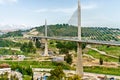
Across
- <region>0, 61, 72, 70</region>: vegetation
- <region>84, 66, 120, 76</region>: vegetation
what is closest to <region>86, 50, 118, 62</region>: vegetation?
<region>84, 66, 120, 76</region>: vegetation

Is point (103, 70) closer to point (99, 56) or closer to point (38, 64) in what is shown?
point (38, 64)

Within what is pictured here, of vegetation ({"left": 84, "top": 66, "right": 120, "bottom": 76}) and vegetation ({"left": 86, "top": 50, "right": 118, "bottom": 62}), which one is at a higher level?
vegetation ({"left": 86, "top": 50, "right": 118, "bottom": 62})

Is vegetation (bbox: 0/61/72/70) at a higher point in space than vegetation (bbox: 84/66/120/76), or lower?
higher

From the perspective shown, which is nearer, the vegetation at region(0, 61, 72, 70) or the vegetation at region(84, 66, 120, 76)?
the vegetation at region(84, 66, 120, 76)

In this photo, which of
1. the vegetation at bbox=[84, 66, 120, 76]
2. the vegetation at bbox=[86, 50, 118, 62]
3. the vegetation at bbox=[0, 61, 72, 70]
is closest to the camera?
the vegetation at bbox=[84, 66, 120, 76]

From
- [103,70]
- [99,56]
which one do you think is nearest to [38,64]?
[103,70]

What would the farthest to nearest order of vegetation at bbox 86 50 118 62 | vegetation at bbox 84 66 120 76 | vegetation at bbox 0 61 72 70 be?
vegetation at bbox 86 50 118 62
vegetation at bbox 0 61 72 70
vegetation at bbox 84 66 120 76

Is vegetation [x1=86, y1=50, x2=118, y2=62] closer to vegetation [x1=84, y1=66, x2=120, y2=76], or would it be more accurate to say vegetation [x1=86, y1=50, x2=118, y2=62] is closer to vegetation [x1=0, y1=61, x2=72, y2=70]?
vegetation [x1=84, y1=66, x2=120, y2=76]

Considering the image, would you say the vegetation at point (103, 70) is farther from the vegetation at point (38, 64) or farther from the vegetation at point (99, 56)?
the vegetation at point (99, 56)

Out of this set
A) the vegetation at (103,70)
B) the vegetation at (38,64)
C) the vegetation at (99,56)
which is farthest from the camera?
the vegetation at (99,56)

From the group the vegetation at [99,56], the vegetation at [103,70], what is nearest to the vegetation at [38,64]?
the vegetation at [103,70]

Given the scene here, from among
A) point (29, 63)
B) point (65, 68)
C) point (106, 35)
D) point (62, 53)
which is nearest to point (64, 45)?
point (62, 53)
